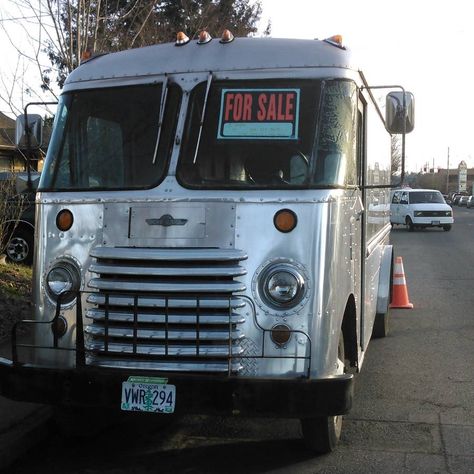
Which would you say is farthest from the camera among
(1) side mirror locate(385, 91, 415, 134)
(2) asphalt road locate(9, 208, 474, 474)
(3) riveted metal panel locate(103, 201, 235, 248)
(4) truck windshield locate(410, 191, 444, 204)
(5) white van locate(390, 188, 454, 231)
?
(4) truck windshield locate(410, 191, 444, 204)

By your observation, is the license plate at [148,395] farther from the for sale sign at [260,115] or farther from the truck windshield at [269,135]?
the for sale sign at [260,115]

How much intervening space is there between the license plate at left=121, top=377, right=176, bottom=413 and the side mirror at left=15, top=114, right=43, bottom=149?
2374mm

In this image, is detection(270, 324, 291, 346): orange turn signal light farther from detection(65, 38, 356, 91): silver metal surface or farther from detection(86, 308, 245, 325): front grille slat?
detection(65, 38, 356, 91): silver metal surface

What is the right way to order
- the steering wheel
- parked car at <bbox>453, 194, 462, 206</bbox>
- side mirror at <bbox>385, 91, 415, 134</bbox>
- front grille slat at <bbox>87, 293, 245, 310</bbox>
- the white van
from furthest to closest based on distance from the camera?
parked car at <bbox>453, 194, 462, 206</bbox>
the white van
side mirror at <bbox>385, 91, 415, 134</bbox>
the steering wheel
front grille slat at <bbox>87, 293, 245, 310</bbox>

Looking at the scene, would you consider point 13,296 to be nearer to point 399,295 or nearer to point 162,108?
point 162,108

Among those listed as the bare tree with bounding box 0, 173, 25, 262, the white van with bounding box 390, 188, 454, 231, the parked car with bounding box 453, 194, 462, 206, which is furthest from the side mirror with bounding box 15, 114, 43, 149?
the parked car with bounding box 453, 194, 462, 206

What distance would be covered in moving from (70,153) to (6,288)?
5114 mm

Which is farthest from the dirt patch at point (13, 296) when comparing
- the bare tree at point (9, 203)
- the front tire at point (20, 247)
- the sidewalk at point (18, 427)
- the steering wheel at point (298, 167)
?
the steering wheel at point (298, 167)

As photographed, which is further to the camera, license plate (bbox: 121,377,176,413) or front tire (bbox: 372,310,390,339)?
front tire (bbox: 372,310,390,339)

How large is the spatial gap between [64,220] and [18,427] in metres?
1.67

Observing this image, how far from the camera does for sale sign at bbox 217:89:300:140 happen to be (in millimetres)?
4160

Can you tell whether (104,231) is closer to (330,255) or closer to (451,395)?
(330,255)

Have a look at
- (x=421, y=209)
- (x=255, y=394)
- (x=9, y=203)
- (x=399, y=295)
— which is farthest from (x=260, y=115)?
(x=421, y=209)

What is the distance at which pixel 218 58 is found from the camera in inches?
171
